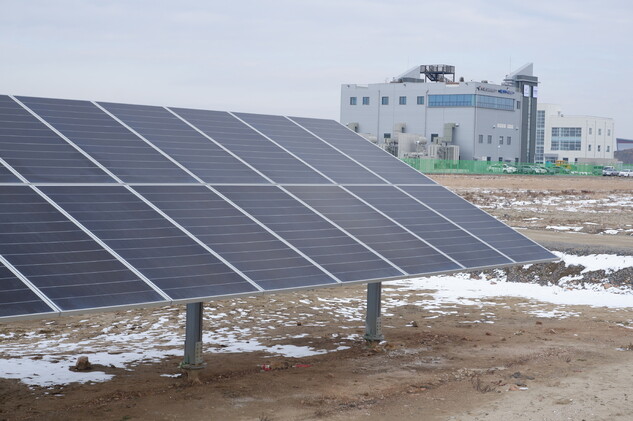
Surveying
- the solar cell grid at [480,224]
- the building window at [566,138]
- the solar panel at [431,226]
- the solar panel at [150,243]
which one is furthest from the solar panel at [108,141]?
the building window at [566,138]

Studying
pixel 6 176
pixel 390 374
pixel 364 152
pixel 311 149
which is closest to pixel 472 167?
pixel 364 152

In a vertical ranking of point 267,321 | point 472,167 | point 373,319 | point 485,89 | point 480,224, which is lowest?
point 267,321

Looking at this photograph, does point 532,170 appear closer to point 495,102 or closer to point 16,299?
point 495,102

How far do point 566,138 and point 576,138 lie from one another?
6.95 feet

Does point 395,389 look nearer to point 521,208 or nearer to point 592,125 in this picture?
point 521,208

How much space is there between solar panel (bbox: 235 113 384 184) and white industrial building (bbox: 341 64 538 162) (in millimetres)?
103337

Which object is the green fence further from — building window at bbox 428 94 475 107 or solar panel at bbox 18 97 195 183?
solar panel at bbox 18 97 195 183

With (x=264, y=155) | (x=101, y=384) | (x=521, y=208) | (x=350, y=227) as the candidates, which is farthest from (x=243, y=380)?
(x=521, y=208)

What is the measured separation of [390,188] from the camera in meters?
18.2

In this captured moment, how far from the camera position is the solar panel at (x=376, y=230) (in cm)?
1493

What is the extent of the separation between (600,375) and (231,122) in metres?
9.25

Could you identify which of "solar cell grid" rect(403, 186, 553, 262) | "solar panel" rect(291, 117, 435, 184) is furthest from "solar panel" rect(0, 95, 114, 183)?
"solar cell grid" rect(403, 186, 553, 262)

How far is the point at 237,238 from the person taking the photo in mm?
13414

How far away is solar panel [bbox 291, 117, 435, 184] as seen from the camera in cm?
1923
